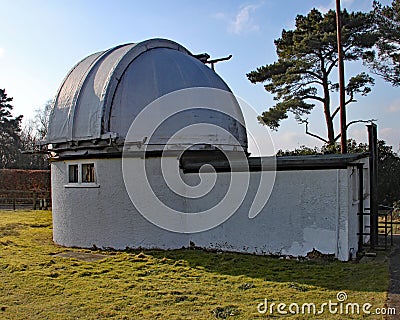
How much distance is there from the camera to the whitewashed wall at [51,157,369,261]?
29.4 ft

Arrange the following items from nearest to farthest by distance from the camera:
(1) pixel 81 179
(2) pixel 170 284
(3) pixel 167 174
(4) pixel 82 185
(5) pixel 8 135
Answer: (2) pixel 170 284
(3) pixel 167 174
(4) pixel 82 185
(1) pixel 81 179
(5) pixel 8 135

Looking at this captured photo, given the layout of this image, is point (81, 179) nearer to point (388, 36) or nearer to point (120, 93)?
point (120, 93)

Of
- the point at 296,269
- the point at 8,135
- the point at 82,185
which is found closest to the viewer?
the point at 296,269

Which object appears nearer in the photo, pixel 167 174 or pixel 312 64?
pixel 167 174

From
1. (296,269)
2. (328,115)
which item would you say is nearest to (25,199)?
(328,115)

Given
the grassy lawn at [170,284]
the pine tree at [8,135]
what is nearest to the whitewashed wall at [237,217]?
the grassy lawn at [170,284]

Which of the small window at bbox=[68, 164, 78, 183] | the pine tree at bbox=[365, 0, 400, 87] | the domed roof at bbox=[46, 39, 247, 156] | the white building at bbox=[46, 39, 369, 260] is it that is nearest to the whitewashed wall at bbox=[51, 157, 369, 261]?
the white building at bbox=[46, 39, 369, 260]

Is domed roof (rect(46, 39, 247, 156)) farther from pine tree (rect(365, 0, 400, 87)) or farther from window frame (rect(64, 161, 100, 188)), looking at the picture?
pine tree (rect(365, 0, 400, 87))

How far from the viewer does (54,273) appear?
8.11 meters

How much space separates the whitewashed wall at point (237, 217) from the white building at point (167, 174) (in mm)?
25

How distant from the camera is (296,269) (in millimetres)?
8211

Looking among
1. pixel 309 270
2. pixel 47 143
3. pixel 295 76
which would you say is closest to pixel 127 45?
pixel 47 143

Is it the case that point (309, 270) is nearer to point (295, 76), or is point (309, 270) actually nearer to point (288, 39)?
point (295, 76)

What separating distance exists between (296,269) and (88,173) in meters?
5.97
